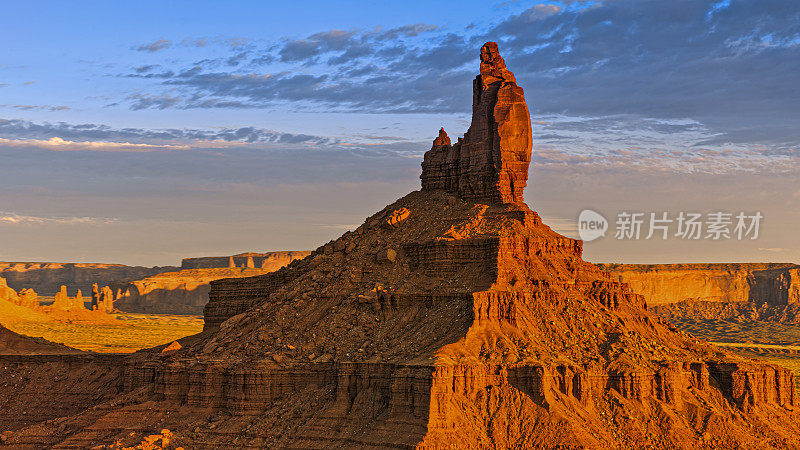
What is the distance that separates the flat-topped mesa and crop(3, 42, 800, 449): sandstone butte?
0.37 feet

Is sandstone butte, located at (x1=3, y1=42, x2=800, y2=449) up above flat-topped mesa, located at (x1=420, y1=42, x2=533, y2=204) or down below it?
below

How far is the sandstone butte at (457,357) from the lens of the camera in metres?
67.2

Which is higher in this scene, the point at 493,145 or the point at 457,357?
the point at 493,145

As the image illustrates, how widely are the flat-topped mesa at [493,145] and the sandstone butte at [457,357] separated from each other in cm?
11

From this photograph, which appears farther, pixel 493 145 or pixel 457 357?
pixel 493 145

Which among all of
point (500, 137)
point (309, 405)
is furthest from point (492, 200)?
point (309, 405)

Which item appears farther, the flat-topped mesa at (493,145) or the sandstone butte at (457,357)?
the flat-topped mesa at (493,145)

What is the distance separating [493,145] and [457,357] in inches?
838

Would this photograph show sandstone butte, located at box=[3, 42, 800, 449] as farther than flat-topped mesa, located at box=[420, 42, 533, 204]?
No

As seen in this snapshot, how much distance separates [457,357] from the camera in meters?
68.2

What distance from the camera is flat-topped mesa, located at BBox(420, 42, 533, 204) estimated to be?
277 feet

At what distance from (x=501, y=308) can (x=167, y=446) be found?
20264 mm

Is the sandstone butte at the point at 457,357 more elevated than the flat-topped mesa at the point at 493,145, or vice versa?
the flat-topped mesa at the point at 493,145

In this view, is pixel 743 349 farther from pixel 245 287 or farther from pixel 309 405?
pixel 309 405
